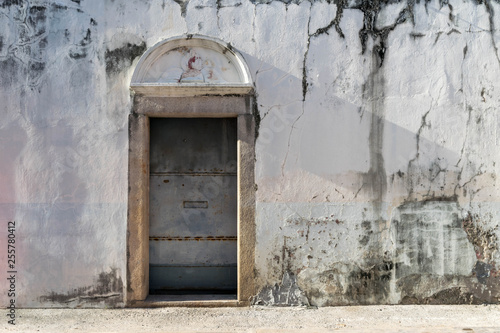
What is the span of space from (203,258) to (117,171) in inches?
46.3

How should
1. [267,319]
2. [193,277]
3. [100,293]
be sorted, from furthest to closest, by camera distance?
[193,277], [100,293], [267,319]

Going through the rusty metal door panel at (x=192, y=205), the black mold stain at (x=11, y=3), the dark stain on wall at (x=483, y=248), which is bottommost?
the dark stain on wall at (x=483, y=248)

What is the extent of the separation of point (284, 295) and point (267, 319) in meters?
0.37

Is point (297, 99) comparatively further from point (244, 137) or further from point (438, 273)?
point (438, 273)

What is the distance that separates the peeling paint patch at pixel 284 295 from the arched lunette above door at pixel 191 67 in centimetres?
175

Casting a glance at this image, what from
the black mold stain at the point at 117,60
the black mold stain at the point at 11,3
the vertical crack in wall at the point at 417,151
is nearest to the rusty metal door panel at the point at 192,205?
the black mold stain at the point at 117,60

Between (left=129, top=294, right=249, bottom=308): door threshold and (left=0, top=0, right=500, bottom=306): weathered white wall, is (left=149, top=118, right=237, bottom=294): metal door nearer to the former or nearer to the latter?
(left=129, top=294, right=249, bottom=308): door threshold

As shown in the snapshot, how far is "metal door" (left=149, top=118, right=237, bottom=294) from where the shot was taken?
487 centimetres

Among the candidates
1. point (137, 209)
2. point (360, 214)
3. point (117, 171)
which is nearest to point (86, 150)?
point (117, 171)

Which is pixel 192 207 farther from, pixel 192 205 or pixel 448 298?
pixel 448 298

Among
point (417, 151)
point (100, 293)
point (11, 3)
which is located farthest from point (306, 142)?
point (11, 3)

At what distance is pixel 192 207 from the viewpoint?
193 inches

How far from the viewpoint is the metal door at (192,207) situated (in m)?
4.87

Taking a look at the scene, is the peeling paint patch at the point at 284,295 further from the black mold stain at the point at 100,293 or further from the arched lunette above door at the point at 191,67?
the arched lunette above door at the point at 191,67
